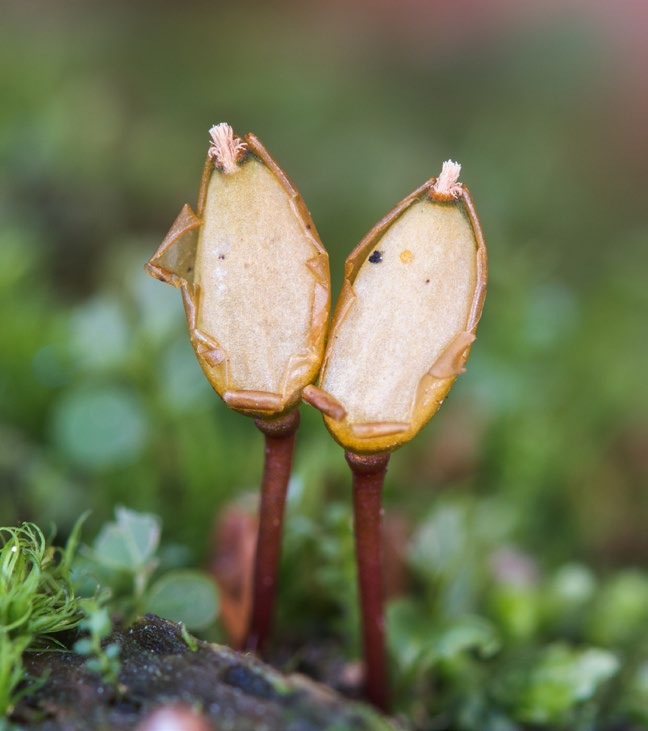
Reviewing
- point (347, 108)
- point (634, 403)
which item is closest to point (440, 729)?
point (634, 403)

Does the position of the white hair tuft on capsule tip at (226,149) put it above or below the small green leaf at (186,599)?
above

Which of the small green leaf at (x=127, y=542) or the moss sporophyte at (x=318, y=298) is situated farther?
the small green leaf at (x=127, y=542)

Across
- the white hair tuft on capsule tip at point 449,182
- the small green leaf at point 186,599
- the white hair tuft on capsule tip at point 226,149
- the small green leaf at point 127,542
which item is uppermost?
the white hair tuft on capsule tip at point 449,182

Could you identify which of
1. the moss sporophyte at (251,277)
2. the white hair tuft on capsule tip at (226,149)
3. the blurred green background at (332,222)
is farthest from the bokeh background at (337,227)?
the white hair tuft on capsule tip at (226,149)

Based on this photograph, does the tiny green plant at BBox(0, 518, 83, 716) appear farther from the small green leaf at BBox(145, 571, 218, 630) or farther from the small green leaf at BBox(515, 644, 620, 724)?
the small green leaf at BBox(515, 644, 620, 724)

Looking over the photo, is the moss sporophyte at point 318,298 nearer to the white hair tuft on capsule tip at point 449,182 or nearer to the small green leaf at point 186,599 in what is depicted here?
the white hair tuft on capsule tip at point 449,182

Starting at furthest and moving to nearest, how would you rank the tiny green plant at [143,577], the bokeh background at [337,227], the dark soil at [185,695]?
1. the bokeh background at [337,227]
2. the tiny green plant at [143,577]
3. the dark soil at [185,695]

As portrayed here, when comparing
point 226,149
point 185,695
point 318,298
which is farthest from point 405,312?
point 185,695

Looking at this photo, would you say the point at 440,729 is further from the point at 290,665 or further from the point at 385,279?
the point at 385,279
